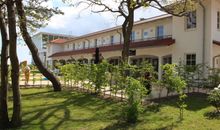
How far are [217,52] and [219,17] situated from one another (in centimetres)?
251

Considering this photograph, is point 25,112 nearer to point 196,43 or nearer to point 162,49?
point 196,43

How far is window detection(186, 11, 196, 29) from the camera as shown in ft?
78.5

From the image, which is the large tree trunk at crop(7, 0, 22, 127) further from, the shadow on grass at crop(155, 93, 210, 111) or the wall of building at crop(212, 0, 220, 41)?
the wall of building at crop(212, 0, 220, 41)

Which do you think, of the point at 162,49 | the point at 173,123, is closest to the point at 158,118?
the point at 173,123

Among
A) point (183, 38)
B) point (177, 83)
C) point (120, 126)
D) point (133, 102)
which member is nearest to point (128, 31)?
point (183, 38)

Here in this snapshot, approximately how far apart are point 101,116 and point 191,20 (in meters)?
14.4

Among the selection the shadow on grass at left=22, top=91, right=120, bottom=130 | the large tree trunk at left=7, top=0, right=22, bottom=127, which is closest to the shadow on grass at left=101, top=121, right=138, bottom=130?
the shadow on grass at left=22, top=91, right=120, bottom=130

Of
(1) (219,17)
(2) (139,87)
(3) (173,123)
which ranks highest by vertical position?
(1) (219,17)

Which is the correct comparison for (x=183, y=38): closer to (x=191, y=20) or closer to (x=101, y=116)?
(x=191, y=20)

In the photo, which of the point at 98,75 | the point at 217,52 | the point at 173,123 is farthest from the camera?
the point at 217,52

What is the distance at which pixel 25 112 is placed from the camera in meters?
13.4

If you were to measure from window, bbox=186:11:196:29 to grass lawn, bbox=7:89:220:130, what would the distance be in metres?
9.21

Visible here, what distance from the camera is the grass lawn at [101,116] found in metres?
10.8

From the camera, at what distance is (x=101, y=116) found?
12.4 meters
